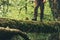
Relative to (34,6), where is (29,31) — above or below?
below

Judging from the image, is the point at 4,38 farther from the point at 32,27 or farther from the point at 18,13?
the point at 18,13

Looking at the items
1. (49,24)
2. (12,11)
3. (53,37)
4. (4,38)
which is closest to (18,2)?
(12,11)

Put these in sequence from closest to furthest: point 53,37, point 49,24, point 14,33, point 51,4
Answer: point 14,33
point 53,37
point 49,24
point 51,4

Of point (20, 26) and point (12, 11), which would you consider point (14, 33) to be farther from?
point (12, 11)

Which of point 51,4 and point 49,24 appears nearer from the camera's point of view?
point 49,24

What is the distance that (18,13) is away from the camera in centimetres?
870

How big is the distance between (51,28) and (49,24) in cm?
15

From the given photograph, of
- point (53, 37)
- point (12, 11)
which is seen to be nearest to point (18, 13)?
point (12, 11)

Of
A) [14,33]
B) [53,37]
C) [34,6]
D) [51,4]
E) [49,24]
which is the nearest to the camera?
[14,33]

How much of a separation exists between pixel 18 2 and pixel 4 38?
144 inches

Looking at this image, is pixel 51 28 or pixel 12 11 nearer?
pixel 51 28

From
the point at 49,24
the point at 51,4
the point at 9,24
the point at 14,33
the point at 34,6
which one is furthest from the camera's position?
the point at 51,4

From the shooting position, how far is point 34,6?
27.9 feet

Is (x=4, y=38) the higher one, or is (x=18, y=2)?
(x=18, y=2)
